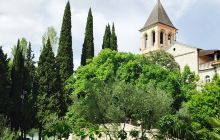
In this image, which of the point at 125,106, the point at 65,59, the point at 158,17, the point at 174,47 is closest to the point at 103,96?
the point at 125,106

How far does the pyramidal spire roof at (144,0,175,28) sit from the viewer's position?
63.5 m

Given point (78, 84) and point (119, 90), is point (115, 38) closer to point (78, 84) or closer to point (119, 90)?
point (78, 84)

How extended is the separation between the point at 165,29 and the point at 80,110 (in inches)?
1477

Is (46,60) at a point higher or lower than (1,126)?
higher

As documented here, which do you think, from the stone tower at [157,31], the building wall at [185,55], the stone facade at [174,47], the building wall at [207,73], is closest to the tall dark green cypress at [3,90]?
the stone facade at [174,47]

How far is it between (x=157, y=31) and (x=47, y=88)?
78.6 ft

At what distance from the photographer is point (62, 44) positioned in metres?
49.6

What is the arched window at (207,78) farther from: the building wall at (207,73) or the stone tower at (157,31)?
the stone tower at (157,31)

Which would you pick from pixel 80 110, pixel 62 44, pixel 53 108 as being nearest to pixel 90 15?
pixel 62 44

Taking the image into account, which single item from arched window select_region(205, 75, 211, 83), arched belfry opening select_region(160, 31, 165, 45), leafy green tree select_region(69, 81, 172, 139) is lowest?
A: leafy green tree select_region(69, 81, 172, 139)

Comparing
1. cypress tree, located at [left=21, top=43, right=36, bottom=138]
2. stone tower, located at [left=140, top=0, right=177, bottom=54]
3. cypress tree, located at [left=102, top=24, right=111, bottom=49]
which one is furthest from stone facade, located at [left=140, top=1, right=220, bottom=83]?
cypress tree, located at [left=21, top=43, right=36, bottom=138]

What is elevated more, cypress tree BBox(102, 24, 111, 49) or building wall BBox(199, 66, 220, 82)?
cypress tree BBox(102, 24, 111, 49)

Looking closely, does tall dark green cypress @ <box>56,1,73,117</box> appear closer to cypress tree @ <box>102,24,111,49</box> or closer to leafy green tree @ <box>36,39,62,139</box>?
leafy green tree @ <box>36,39,62,139</box>

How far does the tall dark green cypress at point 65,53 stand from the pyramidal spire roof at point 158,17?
16377mm
